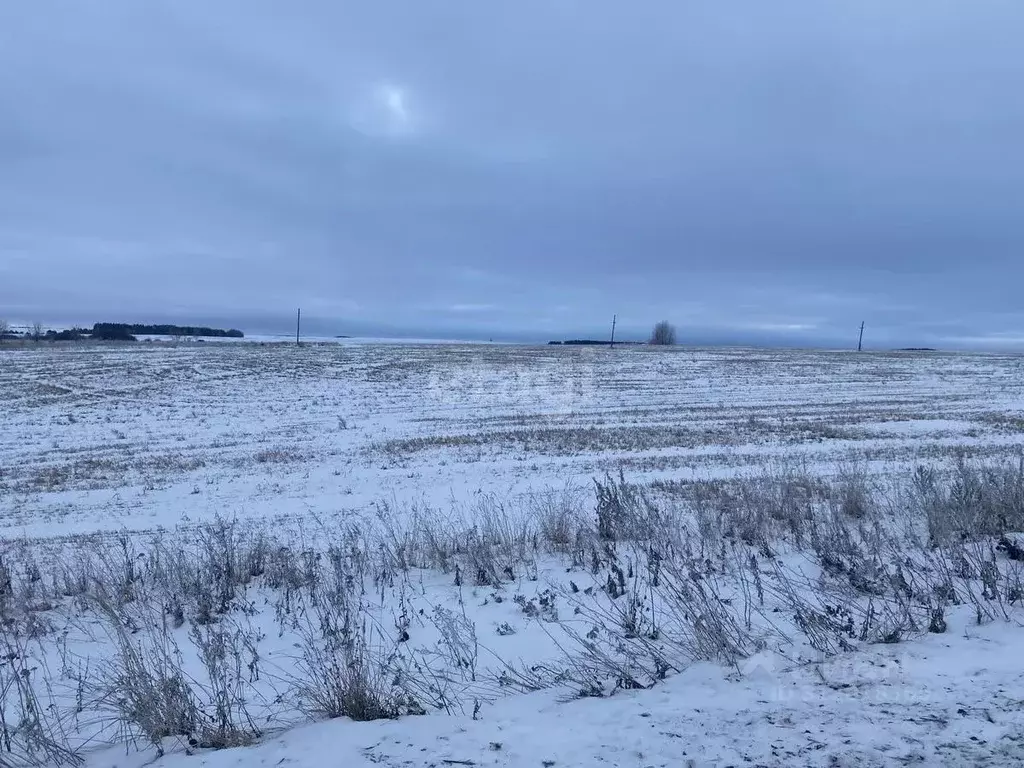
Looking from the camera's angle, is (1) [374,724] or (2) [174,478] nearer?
(1) [374,724]

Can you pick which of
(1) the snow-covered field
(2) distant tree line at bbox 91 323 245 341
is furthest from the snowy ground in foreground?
(2) distant tree line at bbox 91 323 245 341

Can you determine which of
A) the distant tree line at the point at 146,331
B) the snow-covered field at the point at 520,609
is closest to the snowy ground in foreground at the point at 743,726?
the snow-covered field at the point at 520,609

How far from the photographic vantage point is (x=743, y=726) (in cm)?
319

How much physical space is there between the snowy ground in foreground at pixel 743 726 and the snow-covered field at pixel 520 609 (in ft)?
0.05

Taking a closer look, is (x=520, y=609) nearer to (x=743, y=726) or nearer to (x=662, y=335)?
(x=743, y=726)

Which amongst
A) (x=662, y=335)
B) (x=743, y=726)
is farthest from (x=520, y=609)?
(x=662, y=335)

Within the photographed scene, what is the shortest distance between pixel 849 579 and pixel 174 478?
1175 centimetres

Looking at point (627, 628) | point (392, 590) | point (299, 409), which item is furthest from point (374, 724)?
point (299, 409)

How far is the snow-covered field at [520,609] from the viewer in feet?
10.7

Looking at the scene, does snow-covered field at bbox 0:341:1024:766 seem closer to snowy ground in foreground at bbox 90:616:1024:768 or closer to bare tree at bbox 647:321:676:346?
snowy ground in foreground at bbox 90:616:1024:768

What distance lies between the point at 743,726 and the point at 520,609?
2444 mm

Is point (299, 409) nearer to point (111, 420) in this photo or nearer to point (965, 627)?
point (111, 420)

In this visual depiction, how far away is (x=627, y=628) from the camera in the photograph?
4.59m

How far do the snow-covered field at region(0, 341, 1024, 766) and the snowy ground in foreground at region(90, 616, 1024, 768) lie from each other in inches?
0.6
